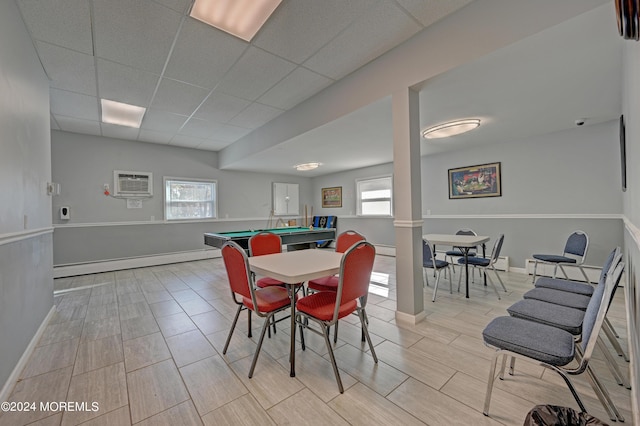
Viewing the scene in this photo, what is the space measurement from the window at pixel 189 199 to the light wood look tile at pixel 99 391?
457 cm

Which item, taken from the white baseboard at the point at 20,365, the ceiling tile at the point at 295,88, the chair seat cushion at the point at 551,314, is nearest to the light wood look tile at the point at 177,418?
the white baseboard at the point at 20,365

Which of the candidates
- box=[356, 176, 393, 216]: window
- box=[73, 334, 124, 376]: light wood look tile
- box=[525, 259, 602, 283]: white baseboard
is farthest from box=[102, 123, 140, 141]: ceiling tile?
box=[525, 259, 602, 283]: white baseboard

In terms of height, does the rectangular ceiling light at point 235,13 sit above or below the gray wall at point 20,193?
above

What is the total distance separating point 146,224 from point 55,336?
3.56m

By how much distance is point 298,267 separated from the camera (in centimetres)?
197

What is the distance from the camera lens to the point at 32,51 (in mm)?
2381

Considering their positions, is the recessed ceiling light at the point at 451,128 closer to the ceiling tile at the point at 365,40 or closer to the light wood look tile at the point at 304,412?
the ceiling tile at the point at 365,40

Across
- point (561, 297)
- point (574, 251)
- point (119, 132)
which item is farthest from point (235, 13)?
point (574, 251)

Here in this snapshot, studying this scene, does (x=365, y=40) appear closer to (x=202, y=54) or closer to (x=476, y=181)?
(x=202, y=54)

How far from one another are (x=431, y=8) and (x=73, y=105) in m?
4.82

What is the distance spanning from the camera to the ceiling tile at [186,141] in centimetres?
535

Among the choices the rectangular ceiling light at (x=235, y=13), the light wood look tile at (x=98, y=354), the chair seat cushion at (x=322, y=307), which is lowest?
the light wood look tile at (x=98, y=354)

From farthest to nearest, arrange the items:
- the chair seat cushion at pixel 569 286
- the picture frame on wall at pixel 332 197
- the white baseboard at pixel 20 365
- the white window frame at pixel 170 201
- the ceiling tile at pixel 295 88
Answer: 1. the picture frame on wall at pixel 332 197
2. the white window frame at pixel 170 201
3. the ceiling tile at pixel 295 88
4. the chair seat cushion at pixel 569 286
5. the white baseboard at pixel 20 365

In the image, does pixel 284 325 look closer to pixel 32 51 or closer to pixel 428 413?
pixel 428 413
